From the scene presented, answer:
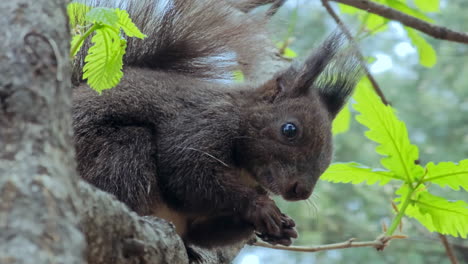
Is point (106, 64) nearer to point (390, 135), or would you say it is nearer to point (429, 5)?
point (390, 135)

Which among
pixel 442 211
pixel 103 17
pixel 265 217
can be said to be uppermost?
pixel 103 17

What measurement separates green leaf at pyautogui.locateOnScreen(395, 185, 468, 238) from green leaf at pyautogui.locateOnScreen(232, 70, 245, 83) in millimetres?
763

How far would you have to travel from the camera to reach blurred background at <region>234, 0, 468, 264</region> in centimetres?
619

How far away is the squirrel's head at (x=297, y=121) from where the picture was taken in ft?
6.35

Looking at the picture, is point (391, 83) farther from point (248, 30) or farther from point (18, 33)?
point (18, 33)

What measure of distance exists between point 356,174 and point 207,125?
47 cm

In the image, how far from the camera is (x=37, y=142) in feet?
2.33

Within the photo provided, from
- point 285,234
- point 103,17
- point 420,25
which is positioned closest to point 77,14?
point 103,17

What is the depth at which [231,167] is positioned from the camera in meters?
1.97

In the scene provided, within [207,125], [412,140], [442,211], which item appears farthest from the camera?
[412,140]

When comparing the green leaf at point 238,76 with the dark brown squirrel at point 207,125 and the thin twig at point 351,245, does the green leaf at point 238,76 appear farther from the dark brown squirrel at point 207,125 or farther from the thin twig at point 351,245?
the thin twig at point 351,245

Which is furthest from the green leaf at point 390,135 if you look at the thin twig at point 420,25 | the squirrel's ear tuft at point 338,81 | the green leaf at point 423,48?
the green leaf at point 423,48

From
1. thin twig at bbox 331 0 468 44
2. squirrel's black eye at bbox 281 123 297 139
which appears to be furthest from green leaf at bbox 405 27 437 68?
squirrel's black eye at bbox 281 123 297 139

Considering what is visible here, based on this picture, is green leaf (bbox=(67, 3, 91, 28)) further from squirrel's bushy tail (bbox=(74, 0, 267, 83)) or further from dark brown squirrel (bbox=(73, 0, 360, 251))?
squirrel's bushy tail (bbox=(74, 0, 267, 83))
